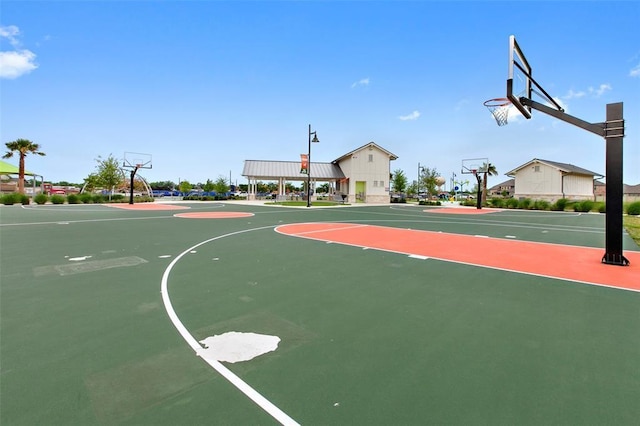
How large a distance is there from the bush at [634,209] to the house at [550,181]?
15588 millimetres

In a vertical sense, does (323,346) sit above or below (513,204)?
below

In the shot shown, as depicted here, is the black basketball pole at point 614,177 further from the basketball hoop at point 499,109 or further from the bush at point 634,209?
the bush at point 634,209

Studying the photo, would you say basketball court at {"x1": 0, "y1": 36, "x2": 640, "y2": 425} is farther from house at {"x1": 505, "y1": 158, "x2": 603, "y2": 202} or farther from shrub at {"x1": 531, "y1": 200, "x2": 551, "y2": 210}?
house at {"x1": 505, "y1": 158, "x2": 603, "y2": 202}

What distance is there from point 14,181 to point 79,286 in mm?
70887

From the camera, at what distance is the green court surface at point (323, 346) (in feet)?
8.68

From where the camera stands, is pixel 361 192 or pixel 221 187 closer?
pixel 361 192

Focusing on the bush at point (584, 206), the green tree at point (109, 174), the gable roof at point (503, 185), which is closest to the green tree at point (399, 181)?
the bush at point (584, 206)

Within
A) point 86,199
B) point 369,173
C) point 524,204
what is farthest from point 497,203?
point 86,199

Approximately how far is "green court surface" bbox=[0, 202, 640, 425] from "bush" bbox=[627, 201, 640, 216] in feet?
103

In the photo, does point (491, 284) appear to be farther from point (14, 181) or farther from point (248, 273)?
point (14, 181)

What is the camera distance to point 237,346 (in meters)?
3.70

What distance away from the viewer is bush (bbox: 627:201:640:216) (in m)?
28.0

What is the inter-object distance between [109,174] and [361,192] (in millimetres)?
33991

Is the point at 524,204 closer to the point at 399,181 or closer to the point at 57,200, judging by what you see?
the point at 399,181
